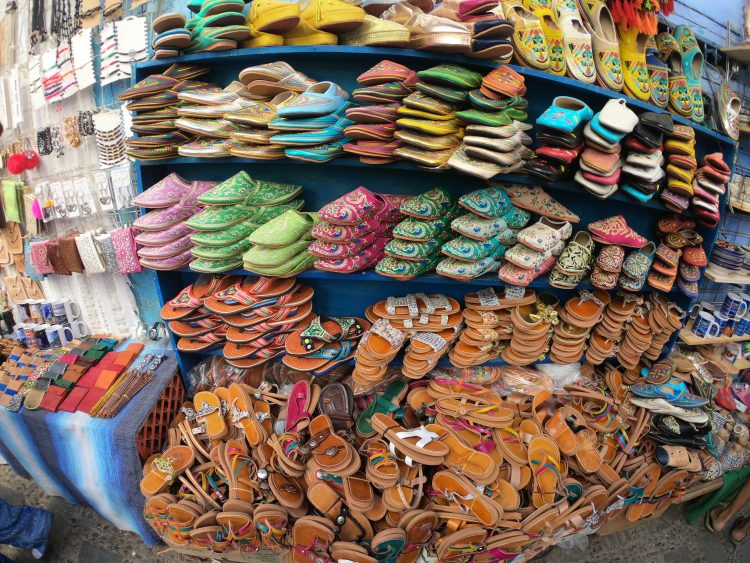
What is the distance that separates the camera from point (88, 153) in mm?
2975

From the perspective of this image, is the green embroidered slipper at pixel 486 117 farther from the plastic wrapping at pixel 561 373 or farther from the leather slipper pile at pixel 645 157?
the plastic wrapping at pixel 561 373

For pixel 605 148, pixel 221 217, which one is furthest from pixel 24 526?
pixel 605 148

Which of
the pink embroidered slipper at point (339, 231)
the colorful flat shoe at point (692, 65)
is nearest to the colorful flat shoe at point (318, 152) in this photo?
the pink embroidered slipper at point (339, 231)

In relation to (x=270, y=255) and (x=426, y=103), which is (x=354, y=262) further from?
(x=426, y=103)

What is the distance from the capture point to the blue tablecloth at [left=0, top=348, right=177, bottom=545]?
227 centimetres

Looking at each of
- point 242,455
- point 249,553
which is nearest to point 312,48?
point 242,455

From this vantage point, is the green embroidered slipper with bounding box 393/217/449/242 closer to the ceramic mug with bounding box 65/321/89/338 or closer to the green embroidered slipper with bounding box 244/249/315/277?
the green embroidered slipper with bounding box 244/249/315/277

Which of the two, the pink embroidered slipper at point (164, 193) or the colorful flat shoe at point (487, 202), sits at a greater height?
the colorful flat shoe at point (487, 202)

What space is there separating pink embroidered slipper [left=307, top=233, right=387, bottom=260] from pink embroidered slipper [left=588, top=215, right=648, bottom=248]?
47.1 inches

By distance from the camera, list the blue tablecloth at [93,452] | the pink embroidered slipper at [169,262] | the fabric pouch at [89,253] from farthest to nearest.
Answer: the fabric pouch at [89,253], the blue tablecloth at [93,452], the pink embroidered slipper at [169,262]

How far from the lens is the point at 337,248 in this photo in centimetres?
191

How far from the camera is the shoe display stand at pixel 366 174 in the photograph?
1.84 m

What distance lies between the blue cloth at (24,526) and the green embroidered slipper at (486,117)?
3302 mm

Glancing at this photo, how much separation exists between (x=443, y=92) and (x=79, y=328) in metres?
3.65
